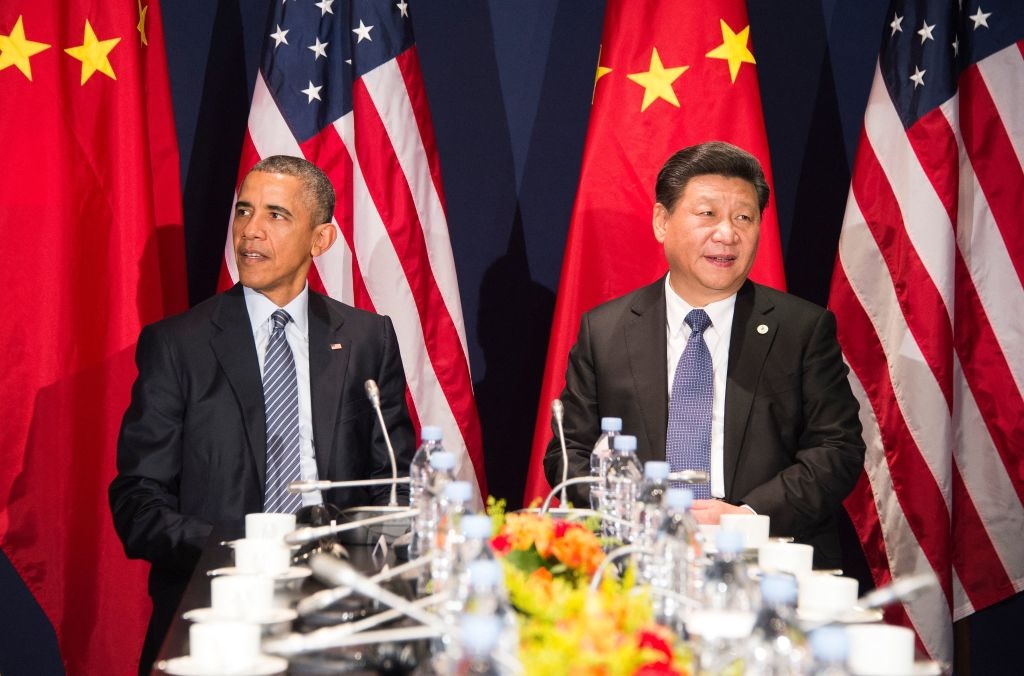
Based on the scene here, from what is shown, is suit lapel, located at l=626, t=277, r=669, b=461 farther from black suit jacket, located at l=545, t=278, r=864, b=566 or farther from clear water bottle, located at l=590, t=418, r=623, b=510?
clear water bottle, located at l=590, t=418, r=623, b=510

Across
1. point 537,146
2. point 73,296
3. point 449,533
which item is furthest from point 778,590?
point 537,146

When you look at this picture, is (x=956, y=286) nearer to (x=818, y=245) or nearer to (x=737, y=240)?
(x=818, y=245)

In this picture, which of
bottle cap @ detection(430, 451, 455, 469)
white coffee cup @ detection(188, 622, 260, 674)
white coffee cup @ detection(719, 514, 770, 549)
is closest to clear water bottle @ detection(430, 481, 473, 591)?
bottle cap @ detection(430, 451, 455, 469)

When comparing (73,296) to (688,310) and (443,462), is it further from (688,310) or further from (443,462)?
(443,462)

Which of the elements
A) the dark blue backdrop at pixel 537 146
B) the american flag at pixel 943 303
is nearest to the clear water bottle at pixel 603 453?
the american flag at pixel 943 303

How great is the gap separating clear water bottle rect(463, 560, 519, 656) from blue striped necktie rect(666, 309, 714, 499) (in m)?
1.73

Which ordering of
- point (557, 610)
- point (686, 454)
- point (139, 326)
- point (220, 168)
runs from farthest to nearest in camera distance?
point (220, 168) → point (139, 326) → point (686, 454) → point (557, 610)

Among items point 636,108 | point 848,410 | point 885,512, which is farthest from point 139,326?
point 885,512

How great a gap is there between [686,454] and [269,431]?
3.62 ft

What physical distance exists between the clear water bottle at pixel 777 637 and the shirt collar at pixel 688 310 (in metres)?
2.00

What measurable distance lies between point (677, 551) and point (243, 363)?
169cm

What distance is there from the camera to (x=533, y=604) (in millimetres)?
1676

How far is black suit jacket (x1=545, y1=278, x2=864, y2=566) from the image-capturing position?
3049mm

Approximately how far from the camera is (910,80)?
13.2ft
